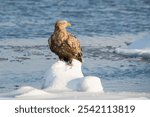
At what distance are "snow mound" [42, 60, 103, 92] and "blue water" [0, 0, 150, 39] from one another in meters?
10.5

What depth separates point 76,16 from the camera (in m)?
28.2

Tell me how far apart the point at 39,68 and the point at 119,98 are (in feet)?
23.1

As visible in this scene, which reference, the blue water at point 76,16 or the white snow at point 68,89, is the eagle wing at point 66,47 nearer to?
the white snow at point 68,89

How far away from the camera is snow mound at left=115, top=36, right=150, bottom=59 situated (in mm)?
18422

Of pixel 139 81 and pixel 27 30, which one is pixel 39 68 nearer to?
pixel 139 81

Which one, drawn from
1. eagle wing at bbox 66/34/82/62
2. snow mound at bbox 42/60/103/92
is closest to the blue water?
eagle wing at bbox 66/34/82/62

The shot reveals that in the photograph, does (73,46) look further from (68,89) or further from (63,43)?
(68,89)

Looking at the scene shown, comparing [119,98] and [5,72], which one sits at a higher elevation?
[119,98]

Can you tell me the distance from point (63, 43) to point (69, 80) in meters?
0.99

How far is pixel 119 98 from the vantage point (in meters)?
9.24

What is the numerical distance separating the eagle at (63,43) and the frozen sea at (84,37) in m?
1.94

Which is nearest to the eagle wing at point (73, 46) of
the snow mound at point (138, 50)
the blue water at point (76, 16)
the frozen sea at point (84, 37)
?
the frozen sea at point (84, 37)

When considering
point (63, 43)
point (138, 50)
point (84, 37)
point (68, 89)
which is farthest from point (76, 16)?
point (68, 89)

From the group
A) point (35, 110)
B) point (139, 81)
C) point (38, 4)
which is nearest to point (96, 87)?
point (35, 110)
